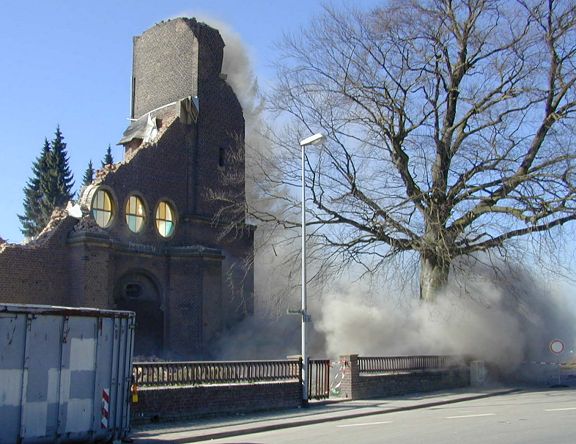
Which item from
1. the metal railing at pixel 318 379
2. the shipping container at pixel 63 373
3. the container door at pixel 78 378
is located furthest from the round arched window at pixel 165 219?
the container door at pixel 78 378

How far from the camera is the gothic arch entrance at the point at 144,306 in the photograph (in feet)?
101

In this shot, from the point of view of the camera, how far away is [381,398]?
71.4ft

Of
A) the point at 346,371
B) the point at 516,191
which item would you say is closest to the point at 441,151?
the point at 516,191

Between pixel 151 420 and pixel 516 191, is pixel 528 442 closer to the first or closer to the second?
pixel 151 420

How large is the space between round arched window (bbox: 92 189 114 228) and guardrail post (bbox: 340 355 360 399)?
13.9 metres

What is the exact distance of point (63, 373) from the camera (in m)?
11.5

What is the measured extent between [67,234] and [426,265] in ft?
48.7

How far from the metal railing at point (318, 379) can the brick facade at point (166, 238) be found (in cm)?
1120

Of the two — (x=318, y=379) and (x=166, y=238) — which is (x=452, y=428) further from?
(x=166, y=238)

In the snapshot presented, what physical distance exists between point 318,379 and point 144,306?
1326 cm

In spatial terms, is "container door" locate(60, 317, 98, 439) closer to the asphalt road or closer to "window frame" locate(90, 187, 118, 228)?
the asphalt road

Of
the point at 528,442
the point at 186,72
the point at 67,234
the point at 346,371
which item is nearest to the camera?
the point at 528,442

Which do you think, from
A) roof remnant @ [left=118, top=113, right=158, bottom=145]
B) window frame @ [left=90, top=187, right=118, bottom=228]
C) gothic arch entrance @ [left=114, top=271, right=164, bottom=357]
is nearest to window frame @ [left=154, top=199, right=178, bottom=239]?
gothic arch entrance @ [left=114, top=271, right=164, bottom=357]

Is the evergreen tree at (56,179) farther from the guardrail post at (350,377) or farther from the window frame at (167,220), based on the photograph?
the guardrail post at (350,377)
